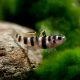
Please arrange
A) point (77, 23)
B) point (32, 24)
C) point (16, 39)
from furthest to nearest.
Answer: point (32, 24)
point (77, 23)
point (16, 39)

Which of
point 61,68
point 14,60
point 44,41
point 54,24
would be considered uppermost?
point 54,24

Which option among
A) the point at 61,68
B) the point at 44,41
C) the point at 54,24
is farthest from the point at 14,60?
the point at 54,24

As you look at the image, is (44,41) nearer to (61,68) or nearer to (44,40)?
(44,40)

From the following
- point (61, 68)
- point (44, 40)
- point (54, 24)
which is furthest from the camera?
point (54, 24)

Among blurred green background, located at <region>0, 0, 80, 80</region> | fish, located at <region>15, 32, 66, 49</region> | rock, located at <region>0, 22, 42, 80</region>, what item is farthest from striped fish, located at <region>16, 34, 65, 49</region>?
blurred green background, located at <region>0, 0, 80, 80</region>

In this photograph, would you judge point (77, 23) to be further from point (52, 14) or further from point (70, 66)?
point (70, 66)

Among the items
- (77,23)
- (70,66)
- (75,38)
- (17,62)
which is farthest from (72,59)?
(77,23)

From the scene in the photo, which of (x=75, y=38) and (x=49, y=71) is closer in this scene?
(x=49, y=71)

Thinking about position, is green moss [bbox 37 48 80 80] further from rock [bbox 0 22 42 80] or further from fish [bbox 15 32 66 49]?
fish [bbox 15 32 66 49]
